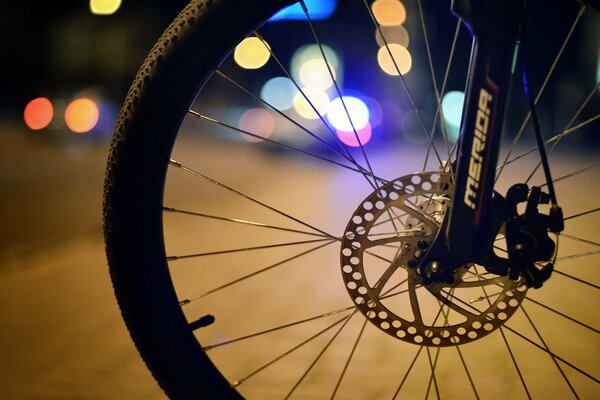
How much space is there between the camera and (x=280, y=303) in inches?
149

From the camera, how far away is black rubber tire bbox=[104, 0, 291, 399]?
1517mm

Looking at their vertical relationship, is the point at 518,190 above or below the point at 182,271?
below

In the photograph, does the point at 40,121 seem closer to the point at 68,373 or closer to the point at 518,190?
the point at 68,373

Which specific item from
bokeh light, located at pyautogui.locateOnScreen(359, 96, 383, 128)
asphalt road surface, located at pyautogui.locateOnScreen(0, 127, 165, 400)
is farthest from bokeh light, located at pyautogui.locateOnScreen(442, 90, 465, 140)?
asphalt road surface, located at pyautogui.locateOnScreen(0, 127, 165, 400)

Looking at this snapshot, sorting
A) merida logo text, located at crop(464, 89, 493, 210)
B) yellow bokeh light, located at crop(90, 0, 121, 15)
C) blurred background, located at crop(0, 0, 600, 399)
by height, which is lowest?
merida logo text, located at crop(464, 89, 493, 210)

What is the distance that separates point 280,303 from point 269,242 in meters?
1.65

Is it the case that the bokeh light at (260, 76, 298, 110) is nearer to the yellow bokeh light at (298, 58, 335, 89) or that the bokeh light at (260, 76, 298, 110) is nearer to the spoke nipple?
the yellow bokeh light at (298, 58, 335, 89)

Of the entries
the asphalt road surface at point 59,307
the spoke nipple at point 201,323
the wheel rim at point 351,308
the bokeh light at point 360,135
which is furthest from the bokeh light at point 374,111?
the spoke nipple at point 201,323

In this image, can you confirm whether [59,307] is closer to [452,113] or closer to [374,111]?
[452,113]

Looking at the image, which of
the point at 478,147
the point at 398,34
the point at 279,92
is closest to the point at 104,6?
the point at 279,92

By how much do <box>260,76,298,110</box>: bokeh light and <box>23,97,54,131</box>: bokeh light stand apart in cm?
624

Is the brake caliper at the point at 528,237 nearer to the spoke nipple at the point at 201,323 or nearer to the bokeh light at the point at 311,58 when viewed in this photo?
the spoke nipple at the point at 201,323

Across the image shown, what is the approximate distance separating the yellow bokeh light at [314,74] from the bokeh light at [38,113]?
8.85 m

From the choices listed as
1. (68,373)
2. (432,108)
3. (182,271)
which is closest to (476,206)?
(68,373)
